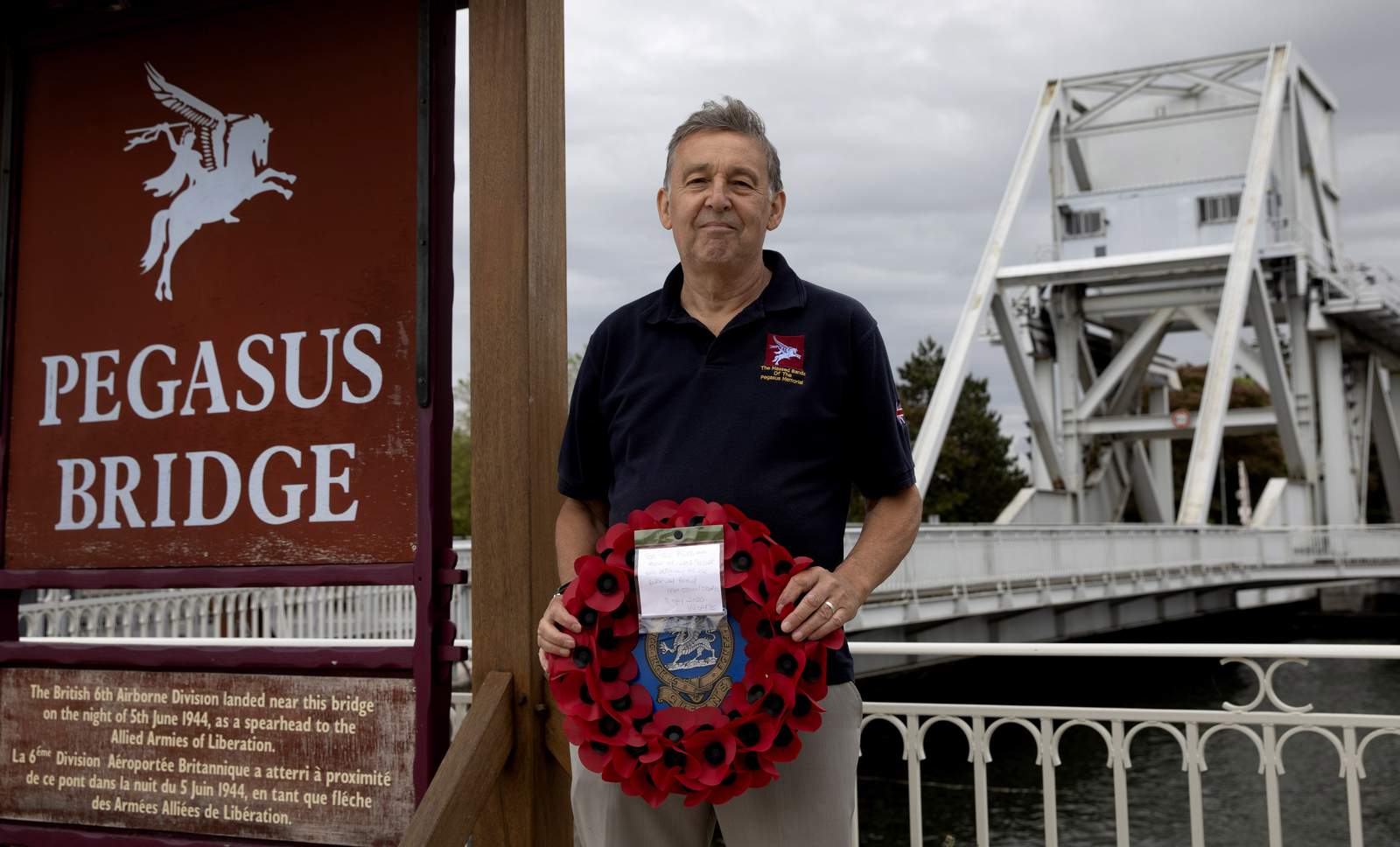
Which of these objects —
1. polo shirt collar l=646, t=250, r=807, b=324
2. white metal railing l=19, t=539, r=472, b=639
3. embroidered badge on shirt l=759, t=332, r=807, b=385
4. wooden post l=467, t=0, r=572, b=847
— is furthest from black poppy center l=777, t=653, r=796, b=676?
white metal railing l=19, t=539, r=472, b=639

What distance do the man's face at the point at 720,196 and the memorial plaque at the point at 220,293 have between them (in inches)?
41.2

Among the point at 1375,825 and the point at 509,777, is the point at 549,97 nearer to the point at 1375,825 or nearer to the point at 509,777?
the point at 509,777

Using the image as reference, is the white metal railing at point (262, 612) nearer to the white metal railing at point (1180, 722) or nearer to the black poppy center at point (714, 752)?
the white metal railing at point (1180, 722)

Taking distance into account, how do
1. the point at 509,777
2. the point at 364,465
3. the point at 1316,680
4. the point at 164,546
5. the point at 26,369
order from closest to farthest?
the point at 509,777 < the point at 364,465 < the point at 164,546 < the point at 26,369 < the point at 1316,680

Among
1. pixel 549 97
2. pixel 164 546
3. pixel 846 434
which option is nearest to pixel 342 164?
pixel 549 97

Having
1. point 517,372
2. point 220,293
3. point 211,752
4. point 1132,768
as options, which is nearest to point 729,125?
point 517,372

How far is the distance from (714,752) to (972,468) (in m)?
42.1

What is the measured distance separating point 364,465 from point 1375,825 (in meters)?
11.3

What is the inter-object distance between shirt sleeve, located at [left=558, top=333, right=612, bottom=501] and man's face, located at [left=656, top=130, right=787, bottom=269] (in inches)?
12.5

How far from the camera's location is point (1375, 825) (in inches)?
443

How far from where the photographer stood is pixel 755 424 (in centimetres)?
219

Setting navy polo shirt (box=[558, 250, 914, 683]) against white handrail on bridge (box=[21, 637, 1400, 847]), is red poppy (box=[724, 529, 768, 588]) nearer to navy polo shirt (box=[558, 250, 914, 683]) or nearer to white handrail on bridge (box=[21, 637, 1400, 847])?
navy polo shirt (box=[558, 250, 914, 683])

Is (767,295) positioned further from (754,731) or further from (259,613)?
(259,613)

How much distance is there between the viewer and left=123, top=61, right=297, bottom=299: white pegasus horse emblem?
10.8 feet
